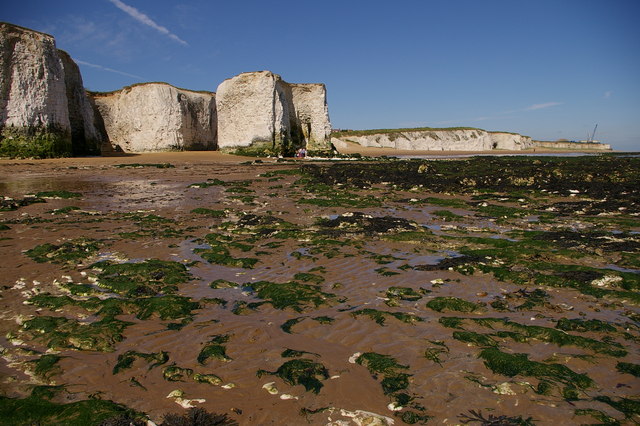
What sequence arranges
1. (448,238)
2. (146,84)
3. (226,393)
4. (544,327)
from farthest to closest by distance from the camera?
(146,84) < (448,238) < (544,327) < (226,393)

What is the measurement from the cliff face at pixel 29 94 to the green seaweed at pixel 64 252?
877 inches

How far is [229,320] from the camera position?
16.2 feet

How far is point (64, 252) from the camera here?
7273 mm

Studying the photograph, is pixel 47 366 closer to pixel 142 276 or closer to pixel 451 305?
pixel 142 276

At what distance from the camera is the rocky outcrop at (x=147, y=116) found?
37.4m

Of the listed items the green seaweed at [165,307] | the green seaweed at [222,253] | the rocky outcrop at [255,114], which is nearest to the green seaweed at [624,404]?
the green seaweed at [165,307]

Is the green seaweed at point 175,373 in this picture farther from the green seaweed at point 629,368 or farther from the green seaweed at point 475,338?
the green seaweed at point 629,368

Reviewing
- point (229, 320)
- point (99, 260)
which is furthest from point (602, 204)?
point (99, 260)

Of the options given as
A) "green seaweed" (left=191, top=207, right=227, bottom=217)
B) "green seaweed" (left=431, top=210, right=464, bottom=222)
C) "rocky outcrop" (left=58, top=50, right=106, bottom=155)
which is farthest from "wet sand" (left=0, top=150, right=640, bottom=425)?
"rocky outcrop" (left=58, top=50, right=106, bottom=155)

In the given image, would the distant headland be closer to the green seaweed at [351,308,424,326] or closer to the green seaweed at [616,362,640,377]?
the green seaweed at [351,308,424,326]

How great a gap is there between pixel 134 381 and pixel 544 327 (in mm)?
4530

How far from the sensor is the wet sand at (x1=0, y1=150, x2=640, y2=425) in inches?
133

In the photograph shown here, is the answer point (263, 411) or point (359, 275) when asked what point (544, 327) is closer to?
point (359, 275)

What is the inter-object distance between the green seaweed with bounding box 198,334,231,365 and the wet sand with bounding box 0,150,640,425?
0.08 m
